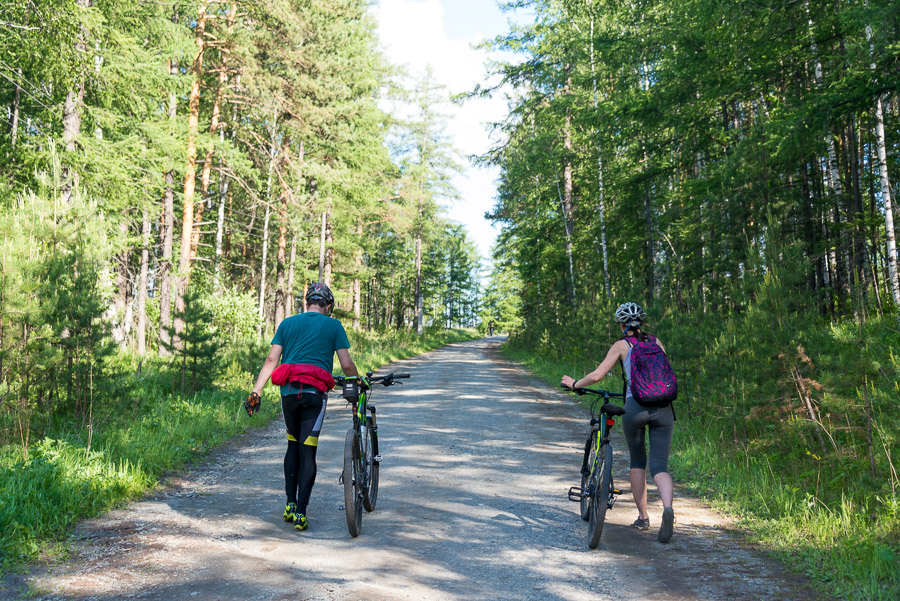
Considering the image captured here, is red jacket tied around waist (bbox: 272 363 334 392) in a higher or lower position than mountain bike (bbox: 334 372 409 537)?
higher

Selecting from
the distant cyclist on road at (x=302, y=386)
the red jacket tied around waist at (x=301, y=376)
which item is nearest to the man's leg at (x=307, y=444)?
the distant cyclist on road at (x=302, y=386)

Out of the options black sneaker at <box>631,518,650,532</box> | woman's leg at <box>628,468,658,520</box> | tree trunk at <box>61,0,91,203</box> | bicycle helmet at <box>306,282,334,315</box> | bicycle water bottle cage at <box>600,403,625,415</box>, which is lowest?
black sneaker at <box>631,518,650,532</box>

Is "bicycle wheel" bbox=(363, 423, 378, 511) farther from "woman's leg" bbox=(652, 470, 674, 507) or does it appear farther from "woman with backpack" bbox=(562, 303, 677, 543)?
"woman's leg" bbox=(652, 470, 674, 507)

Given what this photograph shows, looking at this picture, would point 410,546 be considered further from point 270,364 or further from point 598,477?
point 270,364

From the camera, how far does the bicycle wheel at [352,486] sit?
514 cm

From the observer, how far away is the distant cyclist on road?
545cm

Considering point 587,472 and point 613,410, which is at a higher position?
point 613,410

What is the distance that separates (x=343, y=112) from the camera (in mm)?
24078

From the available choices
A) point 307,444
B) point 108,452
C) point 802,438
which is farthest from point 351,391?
point 802,438

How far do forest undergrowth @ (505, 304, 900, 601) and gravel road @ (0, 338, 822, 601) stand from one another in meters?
0.45

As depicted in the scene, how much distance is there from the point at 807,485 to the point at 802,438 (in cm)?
88

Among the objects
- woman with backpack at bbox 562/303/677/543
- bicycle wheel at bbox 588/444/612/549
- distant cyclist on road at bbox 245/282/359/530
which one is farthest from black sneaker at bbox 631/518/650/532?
distant cyclist on road at bbox 245/282/359/530

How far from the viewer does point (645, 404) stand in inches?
211

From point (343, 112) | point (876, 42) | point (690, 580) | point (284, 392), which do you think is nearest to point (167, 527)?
point (284, 392)
